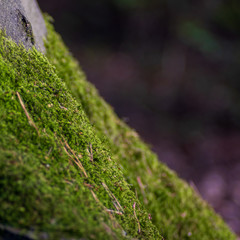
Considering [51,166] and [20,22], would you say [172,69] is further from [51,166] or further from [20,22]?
[51,166]

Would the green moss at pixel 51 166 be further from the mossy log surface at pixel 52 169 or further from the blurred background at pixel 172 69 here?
the blurred background at pixel 172 69

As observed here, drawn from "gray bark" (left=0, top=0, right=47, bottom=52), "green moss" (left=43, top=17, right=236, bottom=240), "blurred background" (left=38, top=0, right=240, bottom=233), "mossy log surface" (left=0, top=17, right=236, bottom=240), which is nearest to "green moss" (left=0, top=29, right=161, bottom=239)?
"mossy log surface" (left=0, top=17, right=236, bottom=240)

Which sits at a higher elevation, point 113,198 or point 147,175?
point 147,175

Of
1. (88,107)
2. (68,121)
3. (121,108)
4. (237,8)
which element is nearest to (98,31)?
(121,108)

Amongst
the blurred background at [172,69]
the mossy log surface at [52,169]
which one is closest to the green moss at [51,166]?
the mossy log surface at [52,169]

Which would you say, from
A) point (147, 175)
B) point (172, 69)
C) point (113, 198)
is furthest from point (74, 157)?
point (172, 69)
